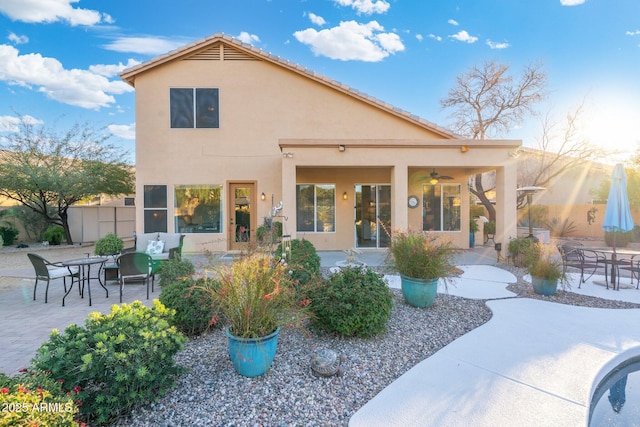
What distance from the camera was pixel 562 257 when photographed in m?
6.25

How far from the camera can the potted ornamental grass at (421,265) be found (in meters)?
4.64

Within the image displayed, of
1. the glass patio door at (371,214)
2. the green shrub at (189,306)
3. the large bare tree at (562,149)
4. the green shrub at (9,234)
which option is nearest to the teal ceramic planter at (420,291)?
the green shrub at (189,306)

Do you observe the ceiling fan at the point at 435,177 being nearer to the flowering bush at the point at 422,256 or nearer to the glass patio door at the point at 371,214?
the glass patio door at the point at 371,214

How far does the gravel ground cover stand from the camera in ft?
7.68

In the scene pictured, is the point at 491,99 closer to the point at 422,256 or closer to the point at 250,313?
the point at 422,256

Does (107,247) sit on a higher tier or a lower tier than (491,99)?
lower

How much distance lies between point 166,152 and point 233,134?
2.35 m

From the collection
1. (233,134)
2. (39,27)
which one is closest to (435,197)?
(233,134)

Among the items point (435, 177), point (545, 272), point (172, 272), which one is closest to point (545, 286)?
point (545, 272)

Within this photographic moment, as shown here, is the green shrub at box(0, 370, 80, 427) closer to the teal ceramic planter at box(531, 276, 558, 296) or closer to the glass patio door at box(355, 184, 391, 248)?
the teal ceramic planter at box(531, 276, 558, 296)

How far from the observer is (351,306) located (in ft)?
11.6

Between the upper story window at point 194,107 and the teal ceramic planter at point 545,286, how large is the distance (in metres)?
9.91

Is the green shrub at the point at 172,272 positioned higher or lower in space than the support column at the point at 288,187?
lower

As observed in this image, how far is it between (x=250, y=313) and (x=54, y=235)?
1710 centimetres
